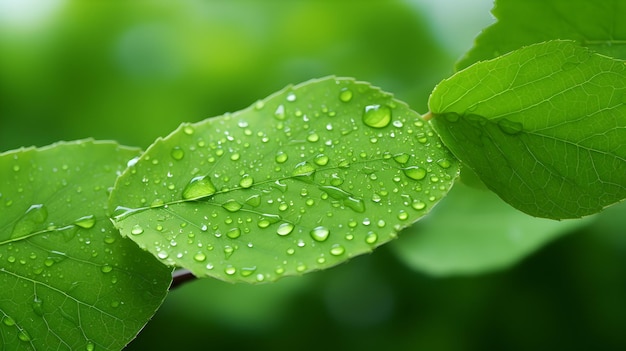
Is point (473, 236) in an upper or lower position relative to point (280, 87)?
lower

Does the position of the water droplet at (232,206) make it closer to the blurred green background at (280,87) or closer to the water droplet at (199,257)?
the water droplet at (199,257)

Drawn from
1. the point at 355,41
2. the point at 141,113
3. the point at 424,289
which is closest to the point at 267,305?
the point at 424,289

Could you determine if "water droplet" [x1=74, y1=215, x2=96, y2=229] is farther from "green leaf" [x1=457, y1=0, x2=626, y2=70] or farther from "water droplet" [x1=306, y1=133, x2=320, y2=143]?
"green leaf" [x1=457, y1=0, x2=626, y2=70]

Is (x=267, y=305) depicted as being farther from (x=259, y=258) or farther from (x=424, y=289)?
(x=259, y=258)

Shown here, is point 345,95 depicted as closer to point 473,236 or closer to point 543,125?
point 543,125

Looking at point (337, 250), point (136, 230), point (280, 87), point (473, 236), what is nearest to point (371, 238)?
point (337, 250)

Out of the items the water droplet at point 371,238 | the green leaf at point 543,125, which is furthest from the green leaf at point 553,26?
the water droplet at point 371,238
